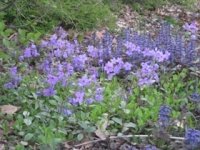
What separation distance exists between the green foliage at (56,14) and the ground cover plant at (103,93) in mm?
399

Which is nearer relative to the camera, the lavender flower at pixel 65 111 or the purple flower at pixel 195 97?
the lavender flower at pixel 65 111

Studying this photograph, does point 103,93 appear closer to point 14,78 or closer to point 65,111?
point 65,111

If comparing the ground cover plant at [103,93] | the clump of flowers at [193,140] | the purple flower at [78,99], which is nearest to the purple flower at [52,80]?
the ground cover plant at [103,93]

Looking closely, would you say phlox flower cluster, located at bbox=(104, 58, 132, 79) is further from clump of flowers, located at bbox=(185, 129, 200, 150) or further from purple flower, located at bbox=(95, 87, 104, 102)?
clump of flowers, located at bbox=(185, 129, 200, 150)

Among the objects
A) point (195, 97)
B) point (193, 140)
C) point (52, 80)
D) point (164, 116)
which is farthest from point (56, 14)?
point (193, 140)

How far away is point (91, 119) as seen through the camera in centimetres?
314

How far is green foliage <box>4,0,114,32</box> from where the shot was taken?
4.61 m

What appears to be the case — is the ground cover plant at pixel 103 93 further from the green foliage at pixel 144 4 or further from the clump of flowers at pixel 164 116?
the green foliage at pixel 144 4

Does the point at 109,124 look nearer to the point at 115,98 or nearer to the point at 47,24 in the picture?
the point at 115,98

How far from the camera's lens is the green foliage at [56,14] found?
15.1 feet

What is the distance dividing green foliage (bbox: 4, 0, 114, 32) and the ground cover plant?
1.31 ft

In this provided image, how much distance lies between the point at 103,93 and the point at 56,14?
1602 millimetres

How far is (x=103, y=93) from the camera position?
3.48 metres

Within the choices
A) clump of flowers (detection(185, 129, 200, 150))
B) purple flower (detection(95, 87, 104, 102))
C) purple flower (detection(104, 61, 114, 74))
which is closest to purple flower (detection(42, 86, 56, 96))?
purple flower (detection(95, 87, 104, 102))
